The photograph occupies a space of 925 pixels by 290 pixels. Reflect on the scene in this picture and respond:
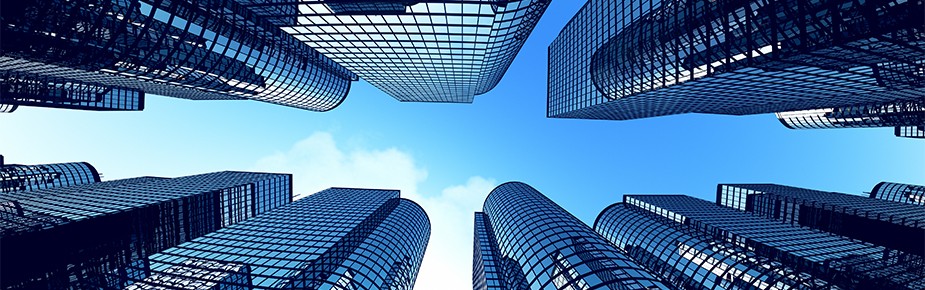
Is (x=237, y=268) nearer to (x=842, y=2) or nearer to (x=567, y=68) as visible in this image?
(x=842, y=2)

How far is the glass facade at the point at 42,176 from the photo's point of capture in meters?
62.5

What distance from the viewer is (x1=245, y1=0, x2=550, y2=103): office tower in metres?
26.4

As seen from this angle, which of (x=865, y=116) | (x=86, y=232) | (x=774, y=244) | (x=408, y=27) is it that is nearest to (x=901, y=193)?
(x=865, y=116)

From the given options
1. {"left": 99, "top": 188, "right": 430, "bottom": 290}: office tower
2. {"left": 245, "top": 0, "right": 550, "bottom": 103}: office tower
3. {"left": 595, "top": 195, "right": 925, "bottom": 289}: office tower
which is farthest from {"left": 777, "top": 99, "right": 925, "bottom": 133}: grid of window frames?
{"left": 99, "top": 188, "right": 430, "bottom": 290}: office tower

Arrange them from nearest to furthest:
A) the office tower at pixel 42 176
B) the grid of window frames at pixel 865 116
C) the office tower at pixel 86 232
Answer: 1. the office tower at pixel 86 232
2. the grid of window frames at pixel 865 116
3. the office tower at pixel 42 176

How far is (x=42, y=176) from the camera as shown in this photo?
72.4m

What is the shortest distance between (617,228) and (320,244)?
61119mm

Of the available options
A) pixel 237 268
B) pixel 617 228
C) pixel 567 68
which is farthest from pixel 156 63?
pixel 617 228

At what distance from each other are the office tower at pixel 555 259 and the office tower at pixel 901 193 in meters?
105

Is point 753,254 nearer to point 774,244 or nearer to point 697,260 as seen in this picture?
point 774,244

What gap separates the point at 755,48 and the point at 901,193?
127 m

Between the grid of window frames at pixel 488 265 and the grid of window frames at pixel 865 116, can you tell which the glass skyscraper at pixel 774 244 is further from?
the grid of window frames at pixel 488 265

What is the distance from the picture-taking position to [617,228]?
70.9 meters

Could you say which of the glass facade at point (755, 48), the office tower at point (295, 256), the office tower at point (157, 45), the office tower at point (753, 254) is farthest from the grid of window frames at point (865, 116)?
the office tower at point (157, 45)
